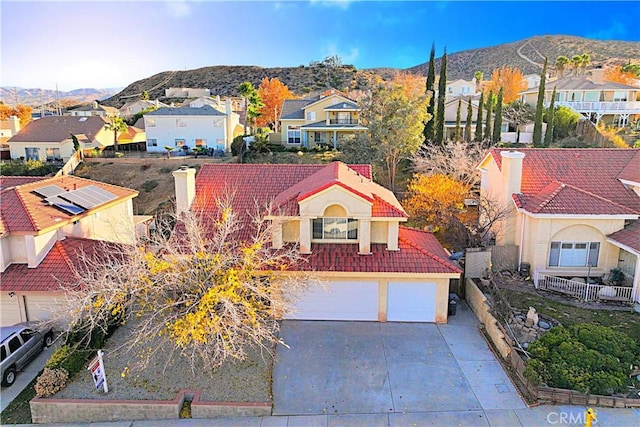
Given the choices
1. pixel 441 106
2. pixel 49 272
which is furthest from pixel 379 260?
pixel 441 106

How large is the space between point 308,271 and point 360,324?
345 cm

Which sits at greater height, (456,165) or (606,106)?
(606,106)

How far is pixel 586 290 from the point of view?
20.7m

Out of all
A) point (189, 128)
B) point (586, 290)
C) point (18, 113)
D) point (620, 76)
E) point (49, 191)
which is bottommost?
point (586, 290)

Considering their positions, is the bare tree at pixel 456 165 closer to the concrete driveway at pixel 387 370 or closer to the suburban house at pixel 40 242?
the concrete driveway at pixel 387 370

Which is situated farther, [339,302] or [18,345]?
[339,302]

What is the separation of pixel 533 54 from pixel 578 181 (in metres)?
123

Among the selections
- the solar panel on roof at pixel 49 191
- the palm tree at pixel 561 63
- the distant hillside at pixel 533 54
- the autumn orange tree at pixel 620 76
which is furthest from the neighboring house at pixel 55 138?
the distant hillside at pixel 533 54

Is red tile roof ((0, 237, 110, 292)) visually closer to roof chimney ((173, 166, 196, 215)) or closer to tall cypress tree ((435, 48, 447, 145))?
roof chimney ((173, 166, 196, 215))

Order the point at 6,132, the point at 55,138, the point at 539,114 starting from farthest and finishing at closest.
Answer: the point at 6,132 < the point at 55,138 < the point at 539,114

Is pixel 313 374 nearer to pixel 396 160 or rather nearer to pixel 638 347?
pixel 638 347

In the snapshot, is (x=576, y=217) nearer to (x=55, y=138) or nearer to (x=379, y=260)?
(x=379, y=260)

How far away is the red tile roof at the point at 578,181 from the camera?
21719 millimetres

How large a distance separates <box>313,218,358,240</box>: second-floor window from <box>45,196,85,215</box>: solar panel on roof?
39.7 ft
